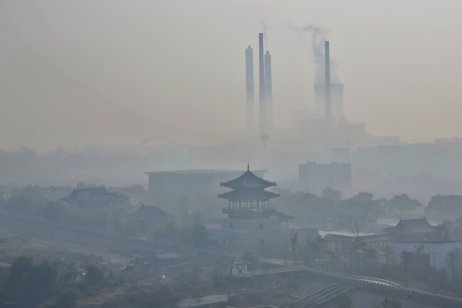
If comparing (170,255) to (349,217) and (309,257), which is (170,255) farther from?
(349,217)

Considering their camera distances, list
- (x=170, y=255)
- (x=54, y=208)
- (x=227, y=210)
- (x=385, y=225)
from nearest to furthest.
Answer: (x=170, y=255), (x=227, y=210), (x=385, y=225), (x=54, y=208)

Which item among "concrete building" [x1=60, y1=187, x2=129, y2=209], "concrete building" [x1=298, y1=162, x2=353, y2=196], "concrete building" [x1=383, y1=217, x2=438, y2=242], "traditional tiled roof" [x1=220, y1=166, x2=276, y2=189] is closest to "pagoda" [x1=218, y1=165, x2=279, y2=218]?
"traditional tiled roof" [x1=220, y1=166, x2=276, y2=189]

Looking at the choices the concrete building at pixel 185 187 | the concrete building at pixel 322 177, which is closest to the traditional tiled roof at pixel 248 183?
the concrete building at pixel 185 187

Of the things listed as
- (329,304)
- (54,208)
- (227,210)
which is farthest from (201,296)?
(54,208)

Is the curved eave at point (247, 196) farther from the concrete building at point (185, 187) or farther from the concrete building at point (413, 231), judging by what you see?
the concrete building at point (185, 187)

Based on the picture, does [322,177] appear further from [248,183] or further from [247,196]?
[247,196]

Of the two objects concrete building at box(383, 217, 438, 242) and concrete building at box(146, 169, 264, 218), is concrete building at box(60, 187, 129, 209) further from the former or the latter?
concrete building at box(383, 217, 438, 242)

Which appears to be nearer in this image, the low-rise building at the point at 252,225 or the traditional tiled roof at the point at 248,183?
the low-rise building at the point at 252,225

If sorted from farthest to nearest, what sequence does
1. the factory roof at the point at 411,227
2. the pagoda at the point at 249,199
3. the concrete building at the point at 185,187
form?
1. the concrete building at the point at 185,187
2. the pagoda at the point at 249,199
3. the factory roof at the point at 411,227
